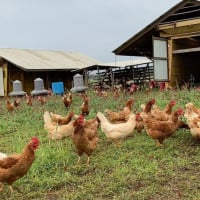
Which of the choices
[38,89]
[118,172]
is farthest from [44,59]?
[118,172]

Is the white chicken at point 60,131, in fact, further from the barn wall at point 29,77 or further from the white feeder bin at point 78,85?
the barn wall at point 29,77

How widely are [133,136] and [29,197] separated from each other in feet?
11.8

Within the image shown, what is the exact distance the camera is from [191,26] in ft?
53.9

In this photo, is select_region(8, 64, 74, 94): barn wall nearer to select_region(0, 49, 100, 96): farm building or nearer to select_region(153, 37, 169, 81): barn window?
select_region(0, 49, 100, 96): farm building

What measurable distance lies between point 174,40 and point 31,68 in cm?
1255

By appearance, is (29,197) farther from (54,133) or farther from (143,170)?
(54,133)

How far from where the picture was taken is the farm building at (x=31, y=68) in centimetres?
2802

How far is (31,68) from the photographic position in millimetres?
27016

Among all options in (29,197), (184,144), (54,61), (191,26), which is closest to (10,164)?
(29,197)

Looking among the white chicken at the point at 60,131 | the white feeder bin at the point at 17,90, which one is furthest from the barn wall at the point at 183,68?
the white chicken at the point at 60,131

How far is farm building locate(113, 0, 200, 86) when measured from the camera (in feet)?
54.1

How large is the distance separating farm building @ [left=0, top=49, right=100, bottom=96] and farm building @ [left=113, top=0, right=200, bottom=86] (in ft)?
35.1

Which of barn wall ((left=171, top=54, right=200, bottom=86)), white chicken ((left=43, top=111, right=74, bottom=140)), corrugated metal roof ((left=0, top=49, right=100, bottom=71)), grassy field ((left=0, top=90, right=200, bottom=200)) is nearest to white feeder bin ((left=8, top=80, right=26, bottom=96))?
corrugated metal roof ((left=0, top=49, right=100, bottom=71))

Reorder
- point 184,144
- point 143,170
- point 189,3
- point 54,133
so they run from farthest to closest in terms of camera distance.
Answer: point 189,3, point 54,133, point 184,144, point 143,170
